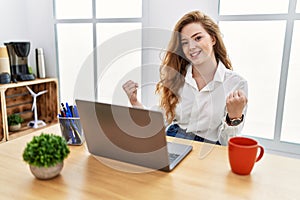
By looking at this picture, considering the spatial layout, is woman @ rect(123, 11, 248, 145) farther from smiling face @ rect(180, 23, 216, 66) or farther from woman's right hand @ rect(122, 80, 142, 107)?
woman's right hand @ rect(122, 80, 142, 107)

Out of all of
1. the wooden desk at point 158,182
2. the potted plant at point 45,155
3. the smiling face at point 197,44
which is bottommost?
the wooden desk at point 158,182

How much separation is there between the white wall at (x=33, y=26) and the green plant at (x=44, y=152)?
2258 mm

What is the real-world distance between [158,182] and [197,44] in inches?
33.0

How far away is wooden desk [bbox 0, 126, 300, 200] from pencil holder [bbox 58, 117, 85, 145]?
13 cm

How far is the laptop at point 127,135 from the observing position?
820mm

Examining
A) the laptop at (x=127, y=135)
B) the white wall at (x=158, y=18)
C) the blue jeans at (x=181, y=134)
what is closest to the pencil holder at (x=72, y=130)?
the laptop at (x=127, y=135)

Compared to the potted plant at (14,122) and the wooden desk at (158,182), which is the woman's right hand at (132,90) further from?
the potted plant at (14,122)

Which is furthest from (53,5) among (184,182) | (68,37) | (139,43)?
(184,182)

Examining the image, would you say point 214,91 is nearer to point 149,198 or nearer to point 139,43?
point 149,198

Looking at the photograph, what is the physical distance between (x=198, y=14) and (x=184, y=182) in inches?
38.1

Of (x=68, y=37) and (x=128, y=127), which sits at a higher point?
(x=68, y=37)

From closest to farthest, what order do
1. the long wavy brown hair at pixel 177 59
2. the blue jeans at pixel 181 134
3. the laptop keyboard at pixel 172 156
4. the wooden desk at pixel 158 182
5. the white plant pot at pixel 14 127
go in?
the wooden desk at pixel 158 182
the laptop keyboard at pixel 172 156
the blue jeans at pixel 181 134
the long wavy brown hair at pixel 177 59
the white plant pot at pixel 14 127

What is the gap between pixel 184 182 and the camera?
2.64ft

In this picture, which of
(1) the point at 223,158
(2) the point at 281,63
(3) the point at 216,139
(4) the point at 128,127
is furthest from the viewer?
(2) the point at 281,63
